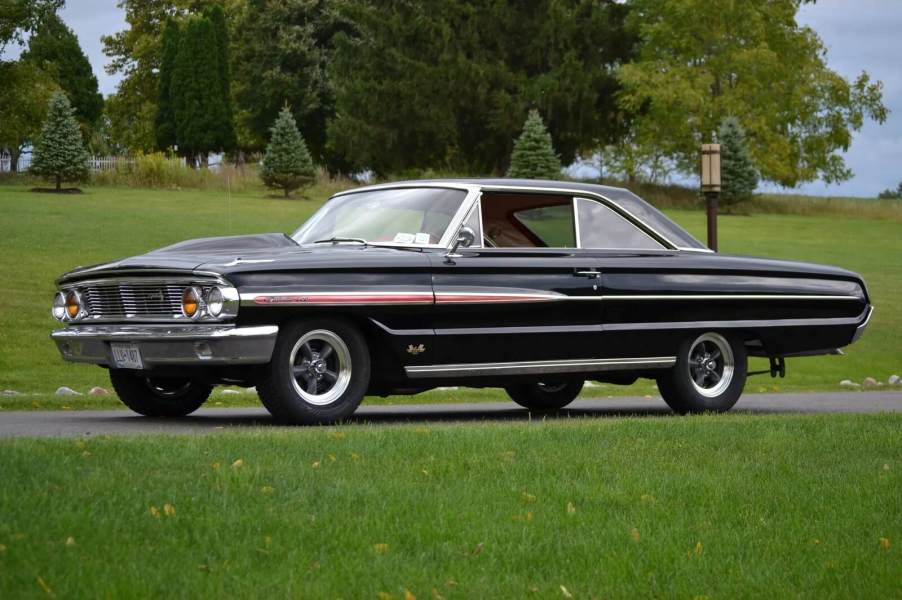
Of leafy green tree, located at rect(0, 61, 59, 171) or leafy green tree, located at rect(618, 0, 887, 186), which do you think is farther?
leafy green tree, located at rect(618, 0, 887, 186)

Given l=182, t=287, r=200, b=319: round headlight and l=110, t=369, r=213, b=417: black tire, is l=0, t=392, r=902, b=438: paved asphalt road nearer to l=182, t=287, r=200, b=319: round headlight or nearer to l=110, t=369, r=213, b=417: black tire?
l=110, t=369, r=213, b=417: black tire

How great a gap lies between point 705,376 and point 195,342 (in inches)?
177

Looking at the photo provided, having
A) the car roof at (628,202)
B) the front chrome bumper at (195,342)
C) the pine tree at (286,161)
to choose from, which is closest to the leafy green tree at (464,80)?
the pine tree at (286,161)

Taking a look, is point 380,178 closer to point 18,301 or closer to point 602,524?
point 18,301

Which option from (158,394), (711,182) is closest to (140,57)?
(711,182)

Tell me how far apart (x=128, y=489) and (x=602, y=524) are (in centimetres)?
204

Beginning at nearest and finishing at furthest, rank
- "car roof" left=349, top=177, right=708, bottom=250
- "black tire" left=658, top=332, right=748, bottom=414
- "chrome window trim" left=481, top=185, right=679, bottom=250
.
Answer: "chrome window trim" left=481, top=185, right=679, bottom=250, "car roof" left=349, top=177, right=708, bottom=250, "black tire" left=658, top=332, right=748, bottom=414

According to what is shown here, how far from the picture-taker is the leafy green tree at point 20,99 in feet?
144

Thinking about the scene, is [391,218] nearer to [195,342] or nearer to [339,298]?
[339,298]

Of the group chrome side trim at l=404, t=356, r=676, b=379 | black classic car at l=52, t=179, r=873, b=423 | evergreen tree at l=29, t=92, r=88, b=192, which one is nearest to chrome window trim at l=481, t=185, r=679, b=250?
black classic car at l=52, t=179, r=873, b=423

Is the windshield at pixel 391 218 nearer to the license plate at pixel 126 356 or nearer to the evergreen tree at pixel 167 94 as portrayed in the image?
the license plate at pixel 126 356

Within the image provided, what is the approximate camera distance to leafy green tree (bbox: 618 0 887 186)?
195ft

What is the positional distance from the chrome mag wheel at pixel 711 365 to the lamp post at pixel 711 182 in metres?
11.4

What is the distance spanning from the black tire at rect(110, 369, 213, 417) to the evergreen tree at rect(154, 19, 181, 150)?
55.8m
